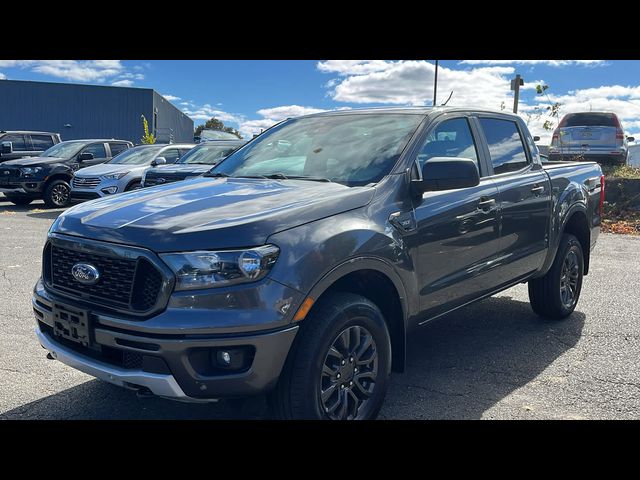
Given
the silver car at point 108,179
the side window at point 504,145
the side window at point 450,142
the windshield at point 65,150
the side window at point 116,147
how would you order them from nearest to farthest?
the side window at point 450,142 → the side window at point 504,145 → the silver car at point 108,179 → the windshield at point 65,150 → the side window at point 116,147

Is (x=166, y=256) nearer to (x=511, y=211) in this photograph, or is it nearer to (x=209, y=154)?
(x=511, y=211)

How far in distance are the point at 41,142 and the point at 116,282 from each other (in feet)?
56.3

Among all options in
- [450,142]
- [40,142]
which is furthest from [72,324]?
[40,142]

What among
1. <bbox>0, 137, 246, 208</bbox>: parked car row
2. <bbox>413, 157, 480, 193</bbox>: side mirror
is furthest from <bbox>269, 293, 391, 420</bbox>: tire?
<bbox>0, 137, 246, 208</bbox>: parked car row

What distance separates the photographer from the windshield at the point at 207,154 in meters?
11.5

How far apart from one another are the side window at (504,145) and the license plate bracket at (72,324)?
3.09 m

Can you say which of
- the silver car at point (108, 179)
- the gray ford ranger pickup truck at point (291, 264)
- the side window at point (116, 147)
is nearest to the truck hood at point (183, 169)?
the silver car at point (108, 179)

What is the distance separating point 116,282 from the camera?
9.13 ft

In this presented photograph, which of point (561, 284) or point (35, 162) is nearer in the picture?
point (561, 284)

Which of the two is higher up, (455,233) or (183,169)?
(455,233)

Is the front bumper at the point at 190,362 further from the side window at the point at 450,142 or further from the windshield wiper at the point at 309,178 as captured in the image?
the side window at the point at 450,142

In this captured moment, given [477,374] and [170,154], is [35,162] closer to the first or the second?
[170,154]

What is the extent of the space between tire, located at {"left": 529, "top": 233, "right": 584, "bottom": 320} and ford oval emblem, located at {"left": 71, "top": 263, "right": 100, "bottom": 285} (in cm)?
391
